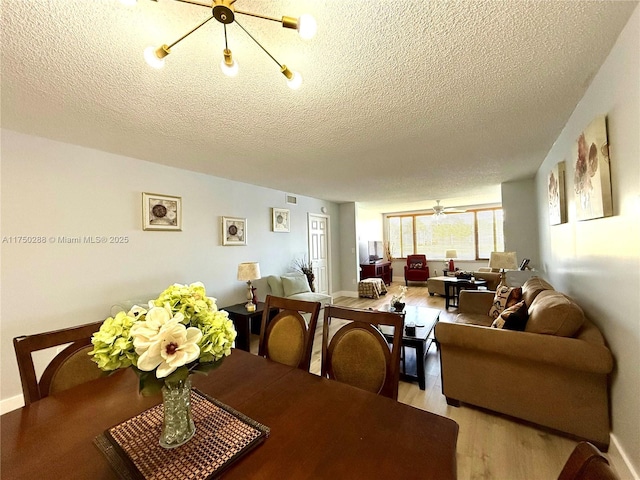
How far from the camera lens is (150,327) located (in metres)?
0.81

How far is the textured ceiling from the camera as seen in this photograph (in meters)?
1.23

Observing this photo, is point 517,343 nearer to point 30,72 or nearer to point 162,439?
point 162,439

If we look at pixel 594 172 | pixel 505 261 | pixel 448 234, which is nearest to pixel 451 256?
pixel 448 234

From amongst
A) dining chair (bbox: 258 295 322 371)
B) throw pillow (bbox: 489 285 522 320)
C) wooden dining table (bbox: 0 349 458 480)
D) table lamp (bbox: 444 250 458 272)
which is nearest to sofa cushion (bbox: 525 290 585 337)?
throw pillow (bbox: 489 285 522 320)

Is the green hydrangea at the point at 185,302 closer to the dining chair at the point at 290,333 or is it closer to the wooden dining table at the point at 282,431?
the wooden dining table at the point at 282,431

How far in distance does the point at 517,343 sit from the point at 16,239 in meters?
4.10

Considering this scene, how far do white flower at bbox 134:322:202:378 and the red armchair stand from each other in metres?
8.05

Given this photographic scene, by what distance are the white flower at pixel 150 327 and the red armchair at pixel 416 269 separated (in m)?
8.07

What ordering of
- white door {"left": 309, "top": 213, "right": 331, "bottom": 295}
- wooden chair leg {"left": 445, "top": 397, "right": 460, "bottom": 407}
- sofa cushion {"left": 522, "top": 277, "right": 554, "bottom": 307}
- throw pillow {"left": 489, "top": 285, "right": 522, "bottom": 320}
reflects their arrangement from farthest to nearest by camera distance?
1. white door {"left": 309, "top": 213, "right": 331, "bottom": 295}
2. throw pillow {"left": 489, "top": 285, "right": 522, "bottom": 320}
3. sofa cushion {"left": 522, "top": 277, "right": 554, "bottom": 307}
4. wooden chair leg {"left": 445, "top": 397, "right": 460, "bottom": 407}

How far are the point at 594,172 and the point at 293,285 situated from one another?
3738 mm

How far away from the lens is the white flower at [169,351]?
77 cm

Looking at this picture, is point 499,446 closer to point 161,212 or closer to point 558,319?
point 558,319

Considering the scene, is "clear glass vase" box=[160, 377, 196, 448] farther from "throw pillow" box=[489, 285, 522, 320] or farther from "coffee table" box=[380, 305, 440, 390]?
"throw pillow" box=[489, 285, 522, 320]

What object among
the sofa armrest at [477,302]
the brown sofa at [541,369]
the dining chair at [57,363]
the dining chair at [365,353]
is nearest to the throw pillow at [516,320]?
the brown sofa at [541,369]
